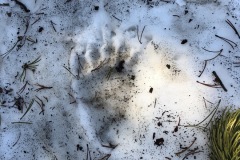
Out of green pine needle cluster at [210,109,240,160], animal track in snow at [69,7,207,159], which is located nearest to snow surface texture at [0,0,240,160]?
animal track in snow at [69,7,207,159]

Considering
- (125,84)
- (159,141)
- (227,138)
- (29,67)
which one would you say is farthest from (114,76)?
(227,138)

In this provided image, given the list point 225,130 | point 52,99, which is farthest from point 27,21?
point 225,130

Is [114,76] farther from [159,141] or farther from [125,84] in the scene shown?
[159,141]

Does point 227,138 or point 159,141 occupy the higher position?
point 227,138

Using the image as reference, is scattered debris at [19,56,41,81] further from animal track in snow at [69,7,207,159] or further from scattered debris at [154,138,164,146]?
scattered debris at [154,138,164,146]

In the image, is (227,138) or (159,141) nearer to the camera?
(227,138)

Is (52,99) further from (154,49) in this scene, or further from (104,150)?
(154,49)

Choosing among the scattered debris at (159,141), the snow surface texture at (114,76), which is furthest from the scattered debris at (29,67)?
the scattered debris at (159,141)
